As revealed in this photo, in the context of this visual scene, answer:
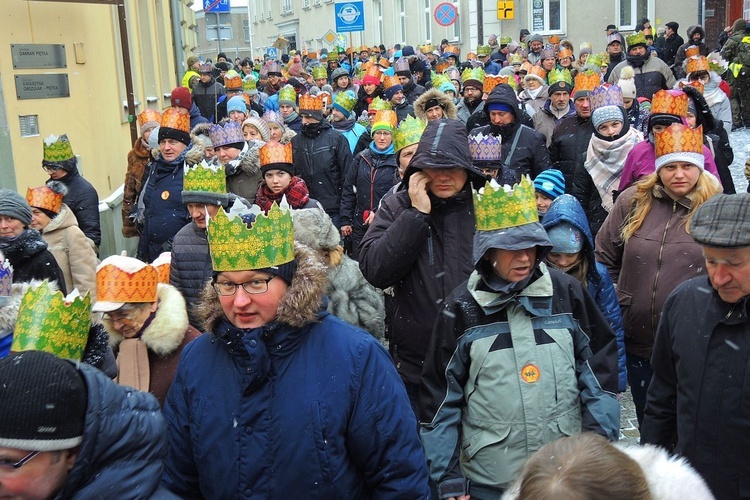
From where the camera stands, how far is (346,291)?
206 inches

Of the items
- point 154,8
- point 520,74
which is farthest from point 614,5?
point 154,8

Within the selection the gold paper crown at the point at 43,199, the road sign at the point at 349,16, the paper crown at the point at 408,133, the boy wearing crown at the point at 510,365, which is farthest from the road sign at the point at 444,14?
the boy wearing crown at the point at 510,365

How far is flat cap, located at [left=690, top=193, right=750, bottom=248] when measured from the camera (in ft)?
10.4

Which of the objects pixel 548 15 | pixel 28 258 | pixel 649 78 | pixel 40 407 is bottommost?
pixel 28 258

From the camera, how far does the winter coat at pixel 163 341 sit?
4.02 m

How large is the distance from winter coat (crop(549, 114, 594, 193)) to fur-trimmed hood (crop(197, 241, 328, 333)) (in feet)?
18.8

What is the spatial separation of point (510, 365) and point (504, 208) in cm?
61

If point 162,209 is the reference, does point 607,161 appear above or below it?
above

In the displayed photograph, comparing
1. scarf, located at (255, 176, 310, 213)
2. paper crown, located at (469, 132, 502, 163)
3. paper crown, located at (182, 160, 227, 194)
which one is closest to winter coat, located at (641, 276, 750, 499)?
paper crown, located at (469, 132, 502, 163)

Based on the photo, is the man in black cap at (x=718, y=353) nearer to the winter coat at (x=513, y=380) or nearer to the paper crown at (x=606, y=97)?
the winter coat at (x=513, y=380)

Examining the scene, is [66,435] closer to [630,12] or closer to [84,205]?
[84,205]

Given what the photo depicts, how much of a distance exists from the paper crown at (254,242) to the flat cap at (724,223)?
1.46 meters

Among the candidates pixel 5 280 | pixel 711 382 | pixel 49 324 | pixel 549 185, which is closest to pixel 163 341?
pixel 5 280

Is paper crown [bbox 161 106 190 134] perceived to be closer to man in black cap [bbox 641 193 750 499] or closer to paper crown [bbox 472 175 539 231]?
paper crown [bbox 472 175 539 231]
